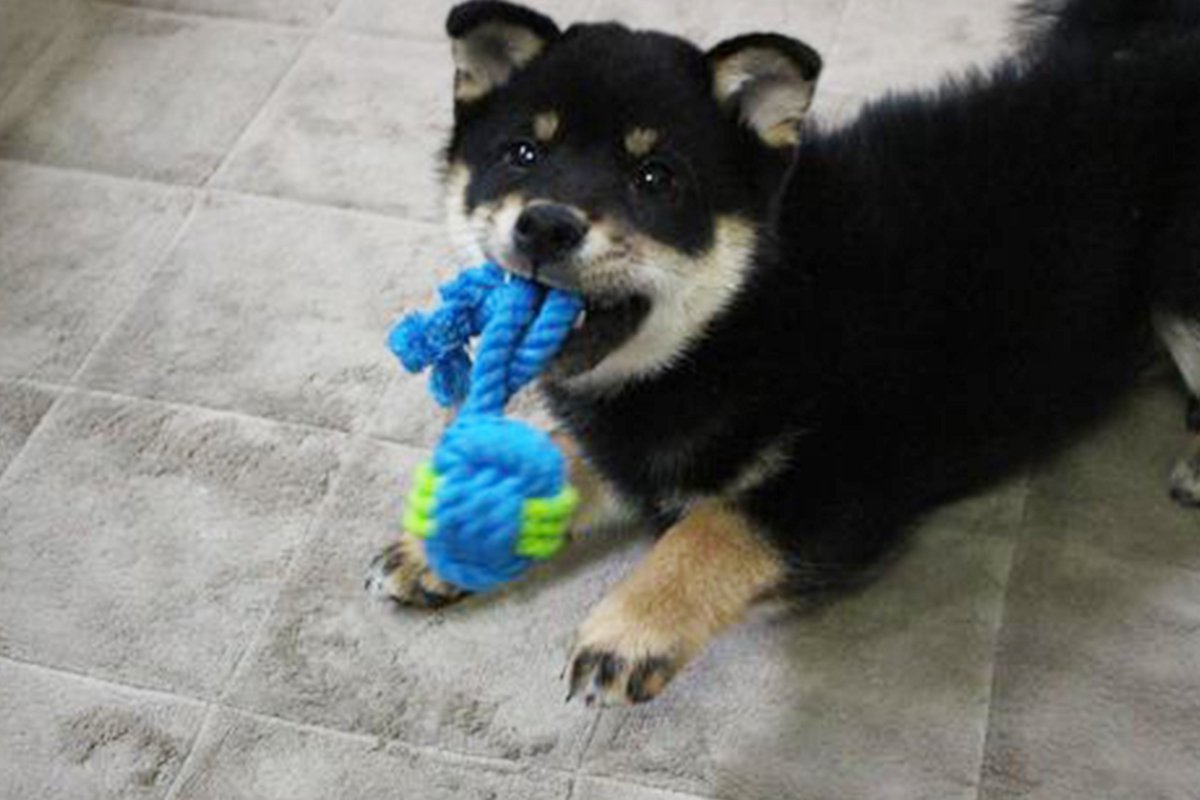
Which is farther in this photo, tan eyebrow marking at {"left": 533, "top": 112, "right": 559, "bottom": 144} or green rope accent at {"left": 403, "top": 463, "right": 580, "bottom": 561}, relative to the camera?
tan eyebrow marking at {"left": 533, "top": 112, "right": 559, "bottom": 144}

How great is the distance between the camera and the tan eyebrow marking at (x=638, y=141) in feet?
5.15

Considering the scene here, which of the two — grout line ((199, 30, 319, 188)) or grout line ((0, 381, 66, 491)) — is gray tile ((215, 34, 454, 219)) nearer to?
grout line ((199, 30, 319, 188))

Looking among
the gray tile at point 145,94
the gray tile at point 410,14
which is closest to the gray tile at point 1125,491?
the gray tile at point 410,14

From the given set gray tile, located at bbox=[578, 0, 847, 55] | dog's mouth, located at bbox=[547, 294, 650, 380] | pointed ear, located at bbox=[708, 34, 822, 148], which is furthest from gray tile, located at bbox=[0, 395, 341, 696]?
gray tile, located at bbox=[578, 0, 847, 55]

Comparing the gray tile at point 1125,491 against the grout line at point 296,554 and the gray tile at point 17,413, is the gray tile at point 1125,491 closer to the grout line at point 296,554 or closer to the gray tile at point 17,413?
the grout line at point 296,554

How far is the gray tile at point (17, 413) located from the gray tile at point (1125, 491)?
140 centimetres

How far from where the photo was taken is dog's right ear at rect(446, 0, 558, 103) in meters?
1.62

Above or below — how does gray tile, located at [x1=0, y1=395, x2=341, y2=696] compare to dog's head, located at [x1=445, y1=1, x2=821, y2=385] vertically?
below

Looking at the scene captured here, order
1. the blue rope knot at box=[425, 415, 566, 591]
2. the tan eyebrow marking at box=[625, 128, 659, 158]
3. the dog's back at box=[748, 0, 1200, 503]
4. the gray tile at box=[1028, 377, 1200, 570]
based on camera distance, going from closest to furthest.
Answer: the blue rope knot at box=[425, 415, 566, 591] → the tan eyebrow marking at box=[625, 128, 659, 158] → the dog's back at box=[748, 0, 1200, 503] → the gray tile at box=[1028, 377, 1200, 570]

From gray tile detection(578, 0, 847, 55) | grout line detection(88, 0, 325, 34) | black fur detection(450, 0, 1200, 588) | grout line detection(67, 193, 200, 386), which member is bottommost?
grout line detection(67, 193, 200, 386)

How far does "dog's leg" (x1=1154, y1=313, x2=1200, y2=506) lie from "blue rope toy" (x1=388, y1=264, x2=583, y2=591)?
33.7 inches

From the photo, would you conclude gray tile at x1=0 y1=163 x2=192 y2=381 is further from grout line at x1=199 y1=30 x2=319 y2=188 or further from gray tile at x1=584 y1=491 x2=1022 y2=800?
gray tile at x1=584 y1=491 x2=1022 y2=800

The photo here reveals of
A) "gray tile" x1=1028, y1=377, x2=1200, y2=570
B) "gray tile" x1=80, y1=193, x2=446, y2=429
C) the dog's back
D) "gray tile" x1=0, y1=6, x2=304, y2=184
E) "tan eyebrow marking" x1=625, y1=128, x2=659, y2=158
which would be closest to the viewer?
"tan eyebrow marking" x1=625, y1=128, x2=659, y2=158

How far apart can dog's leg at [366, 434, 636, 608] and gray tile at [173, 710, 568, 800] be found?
0.66 ft
